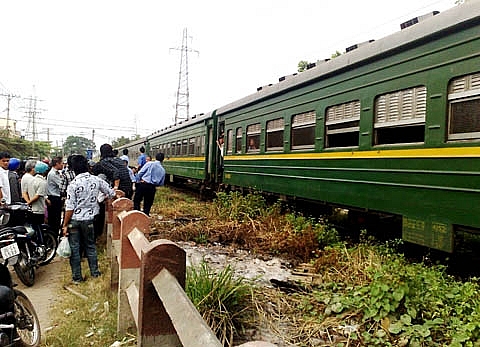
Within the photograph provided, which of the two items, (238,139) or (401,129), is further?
(238,139)

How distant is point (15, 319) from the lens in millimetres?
3441

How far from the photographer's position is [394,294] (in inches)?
135

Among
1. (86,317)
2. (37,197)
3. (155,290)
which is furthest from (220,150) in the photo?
(155,290)

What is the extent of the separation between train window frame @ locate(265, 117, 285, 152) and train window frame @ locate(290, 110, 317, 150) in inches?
16.0

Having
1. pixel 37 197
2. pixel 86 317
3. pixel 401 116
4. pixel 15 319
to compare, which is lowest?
pixel 86 317

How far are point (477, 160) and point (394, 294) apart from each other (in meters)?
1.68

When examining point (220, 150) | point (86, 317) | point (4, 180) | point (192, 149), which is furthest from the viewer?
point (192, 149)

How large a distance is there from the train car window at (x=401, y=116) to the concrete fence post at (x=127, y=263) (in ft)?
10.9

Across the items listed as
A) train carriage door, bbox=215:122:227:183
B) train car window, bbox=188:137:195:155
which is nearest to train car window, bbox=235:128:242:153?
train carriage door, bbox=215:122:227:183

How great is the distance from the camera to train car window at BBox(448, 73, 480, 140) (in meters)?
4.16

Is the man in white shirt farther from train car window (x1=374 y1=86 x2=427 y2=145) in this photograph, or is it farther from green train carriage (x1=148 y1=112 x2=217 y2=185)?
green train carriage (x1=148 y1=112 x2=217 y2=185)

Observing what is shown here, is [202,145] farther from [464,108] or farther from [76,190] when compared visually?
[464,108]

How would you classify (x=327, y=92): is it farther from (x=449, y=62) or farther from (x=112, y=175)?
A: (x=112, y=175)

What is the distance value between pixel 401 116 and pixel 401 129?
0.53 feet
